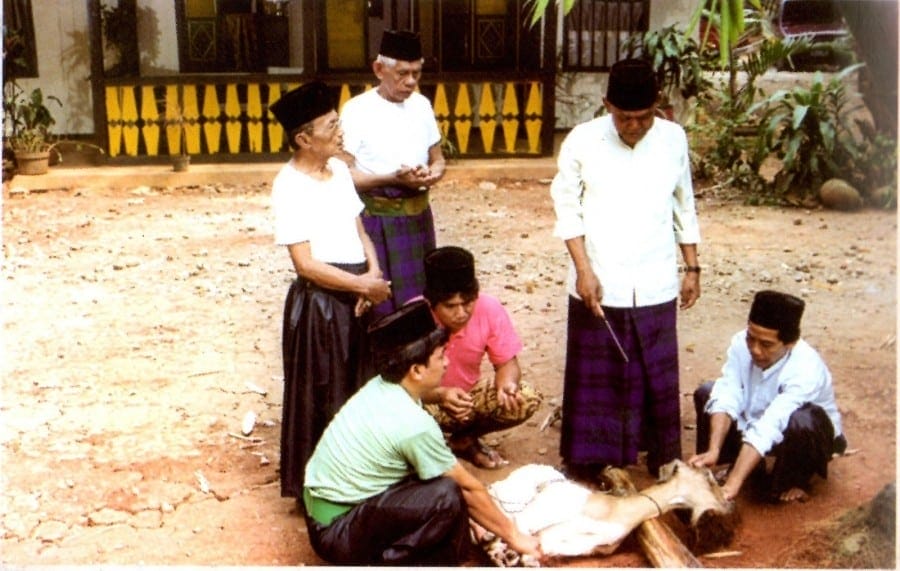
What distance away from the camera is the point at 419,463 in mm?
3271

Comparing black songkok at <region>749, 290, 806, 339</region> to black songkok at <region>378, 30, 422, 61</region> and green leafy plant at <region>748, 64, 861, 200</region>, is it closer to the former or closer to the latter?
black songkok at <region>378, 30, 422, 61</region>

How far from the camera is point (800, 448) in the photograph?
3.99 m

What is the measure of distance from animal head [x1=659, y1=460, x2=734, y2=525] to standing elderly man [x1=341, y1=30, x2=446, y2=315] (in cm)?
146

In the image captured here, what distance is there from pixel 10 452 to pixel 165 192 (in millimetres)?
6463

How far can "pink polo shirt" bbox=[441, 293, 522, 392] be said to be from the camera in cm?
419

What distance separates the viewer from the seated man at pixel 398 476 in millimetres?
3285

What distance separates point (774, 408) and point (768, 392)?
137 mm

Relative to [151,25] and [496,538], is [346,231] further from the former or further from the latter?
[151,25]

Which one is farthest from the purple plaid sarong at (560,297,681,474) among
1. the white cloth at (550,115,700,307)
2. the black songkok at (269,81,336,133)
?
the black songkok at (269,81,336,133)

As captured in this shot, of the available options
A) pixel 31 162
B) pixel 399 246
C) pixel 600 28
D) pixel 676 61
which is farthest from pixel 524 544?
pixel 600 28

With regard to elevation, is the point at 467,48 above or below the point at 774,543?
above

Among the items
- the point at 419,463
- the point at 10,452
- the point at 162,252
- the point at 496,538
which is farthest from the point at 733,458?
the point at 162,252

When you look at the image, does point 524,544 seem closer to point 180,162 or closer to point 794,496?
point 794,496

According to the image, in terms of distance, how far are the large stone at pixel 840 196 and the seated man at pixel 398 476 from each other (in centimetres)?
693
